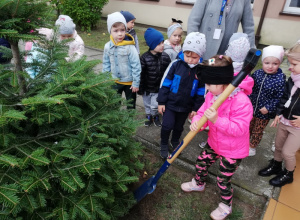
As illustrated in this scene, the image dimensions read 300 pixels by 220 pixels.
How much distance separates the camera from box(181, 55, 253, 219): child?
1.83 metres

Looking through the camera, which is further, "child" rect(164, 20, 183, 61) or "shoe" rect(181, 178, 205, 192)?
"child" rect(164, 20, 183, 61)

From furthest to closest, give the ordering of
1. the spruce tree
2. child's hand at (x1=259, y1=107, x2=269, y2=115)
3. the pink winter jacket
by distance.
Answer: child's hand at (x1=259, y1=107, x2=269, y2=115)
the pink winter jacket
the spruce tree

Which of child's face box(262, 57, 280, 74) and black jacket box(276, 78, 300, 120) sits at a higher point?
child's face box(262, 57, 280, 74)

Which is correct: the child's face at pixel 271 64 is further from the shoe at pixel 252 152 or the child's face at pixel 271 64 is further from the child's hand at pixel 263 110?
the shoe at pixel 252 152

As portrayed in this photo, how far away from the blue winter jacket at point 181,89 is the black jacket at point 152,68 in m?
0.66

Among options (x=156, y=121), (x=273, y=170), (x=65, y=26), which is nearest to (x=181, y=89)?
(x=156, y=121)

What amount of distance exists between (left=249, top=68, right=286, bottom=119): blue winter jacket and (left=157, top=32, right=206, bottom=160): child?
765mm

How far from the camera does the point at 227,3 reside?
9.53ft

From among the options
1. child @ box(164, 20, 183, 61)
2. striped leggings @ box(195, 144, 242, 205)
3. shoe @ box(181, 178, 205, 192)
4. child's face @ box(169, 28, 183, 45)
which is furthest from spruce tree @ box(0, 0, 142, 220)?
child's face @ box(169, 28, 183, 45)

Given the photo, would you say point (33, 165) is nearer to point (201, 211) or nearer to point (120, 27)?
point (201, 211)

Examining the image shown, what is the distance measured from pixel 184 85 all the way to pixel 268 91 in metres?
1.08

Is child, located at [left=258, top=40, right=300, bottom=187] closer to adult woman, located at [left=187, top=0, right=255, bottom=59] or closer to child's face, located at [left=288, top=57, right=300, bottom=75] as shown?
child's face, located at [left=288, top=57, right=300, bottom=75]

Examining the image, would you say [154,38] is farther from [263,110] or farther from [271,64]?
[263,110]

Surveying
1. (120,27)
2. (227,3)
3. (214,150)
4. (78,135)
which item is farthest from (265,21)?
(78,135)
